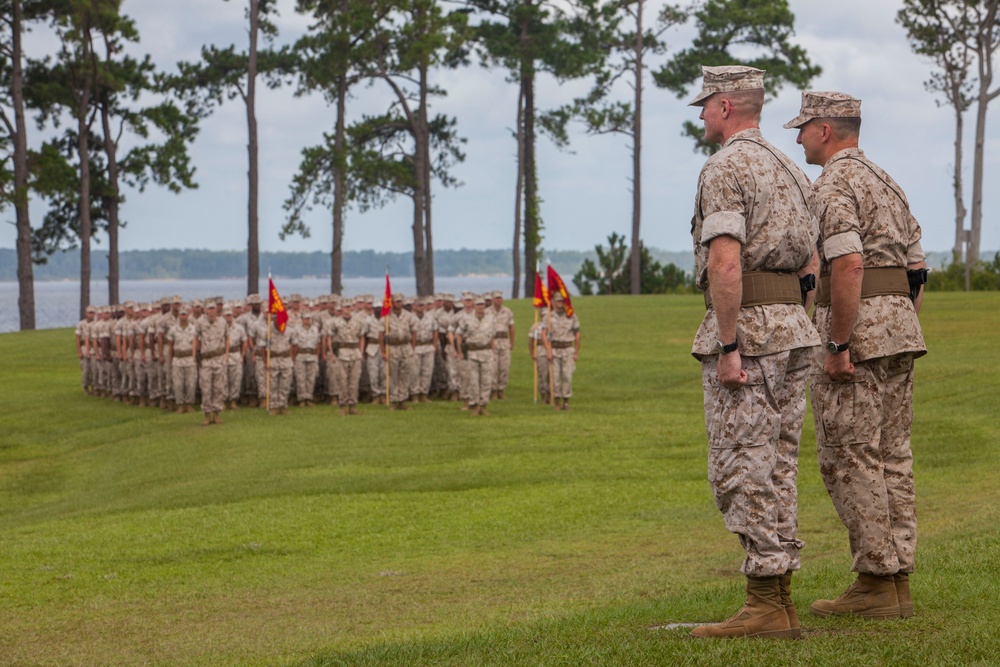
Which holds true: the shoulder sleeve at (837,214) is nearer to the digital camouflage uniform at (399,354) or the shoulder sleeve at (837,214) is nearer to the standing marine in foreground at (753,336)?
the standing marine in foreground at (753,336)

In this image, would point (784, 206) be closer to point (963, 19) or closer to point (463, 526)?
point (463, 526)

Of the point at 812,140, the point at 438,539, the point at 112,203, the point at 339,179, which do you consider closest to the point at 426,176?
the point at 339,179

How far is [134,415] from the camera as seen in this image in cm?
2306

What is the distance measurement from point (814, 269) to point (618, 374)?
20.6 meters

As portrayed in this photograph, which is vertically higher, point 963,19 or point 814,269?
point 963,19

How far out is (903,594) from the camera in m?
5.92

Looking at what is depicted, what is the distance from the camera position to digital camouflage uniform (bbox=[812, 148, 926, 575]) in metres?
5.94

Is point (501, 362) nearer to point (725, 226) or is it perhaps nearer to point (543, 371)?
point (543, 371)

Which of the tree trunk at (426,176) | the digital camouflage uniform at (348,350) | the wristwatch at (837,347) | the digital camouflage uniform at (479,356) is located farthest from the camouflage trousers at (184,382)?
the tree trunk at (426,176)

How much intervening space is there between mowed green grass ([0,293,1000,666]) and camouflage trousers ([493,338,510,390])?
958 millimetres

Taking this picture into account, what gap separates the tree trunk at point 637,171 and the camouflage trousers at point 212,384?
103 ft

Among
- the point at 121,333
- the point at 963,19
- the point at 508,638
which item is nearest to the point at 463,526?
the point at 508,638

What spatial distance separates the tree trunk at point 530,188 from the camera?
5512 cm

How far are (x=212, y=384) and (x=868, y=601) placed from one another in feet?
53.4
